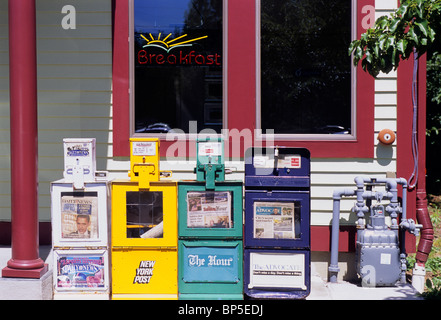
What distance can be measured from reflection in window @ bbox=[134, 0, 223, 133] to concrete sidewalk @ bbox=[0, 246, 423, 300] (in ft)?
7.43

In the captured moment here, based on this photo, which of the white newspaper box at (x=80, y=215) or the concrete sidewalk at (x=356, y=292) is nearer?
the white newspaper box at (x=80, y=215)

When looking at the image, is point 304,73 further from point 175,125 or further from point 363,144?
point 175,125

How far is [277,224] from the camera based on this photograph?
5492 millimetres

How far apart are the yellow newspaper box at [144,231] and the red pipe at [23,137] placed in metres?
0.85

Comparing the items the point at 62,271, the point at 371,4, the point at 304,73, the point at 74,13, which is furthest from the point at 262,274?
the point at 74,13

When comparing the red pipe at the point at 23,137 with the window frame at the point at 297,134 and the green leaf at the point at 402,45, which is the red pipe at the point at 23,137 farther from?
the green leaf at the point at 402,45

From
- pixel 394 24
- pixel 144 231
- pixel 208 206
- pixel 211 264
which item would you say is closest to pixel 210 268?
pixel 211 264

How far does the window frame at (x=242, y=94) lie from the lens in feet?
21.3

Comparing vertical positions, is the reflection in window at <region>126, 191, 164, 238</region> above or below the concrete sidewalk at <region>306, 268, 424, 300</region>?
above

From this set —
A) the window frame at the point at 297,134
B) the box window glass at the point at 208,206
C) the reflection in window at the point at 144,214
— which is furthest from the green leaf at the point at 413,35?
the reflection in window at the point at 144,214

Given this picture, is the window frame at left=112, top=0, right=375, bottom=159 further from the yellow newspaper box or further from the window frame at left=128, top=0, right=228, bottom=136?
the yellow newspaper box

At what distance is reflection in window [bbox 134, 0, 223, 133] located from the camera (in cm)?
668

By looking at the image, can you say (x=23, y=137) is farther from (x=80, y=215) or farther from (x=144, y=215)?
(x=144, y=215)

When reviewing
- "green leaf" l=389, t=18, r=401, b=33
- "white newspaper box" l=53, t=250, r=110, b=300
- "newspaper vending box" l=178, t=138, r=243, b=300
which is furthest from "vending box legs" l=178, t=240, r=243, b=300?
"green leaf" l=389, t=18, r=401, b=33
